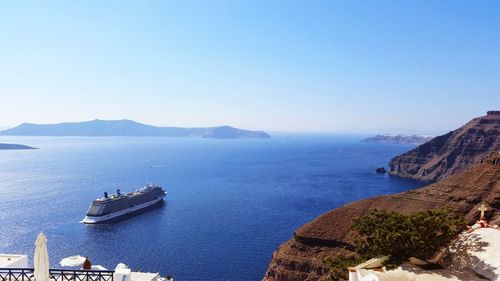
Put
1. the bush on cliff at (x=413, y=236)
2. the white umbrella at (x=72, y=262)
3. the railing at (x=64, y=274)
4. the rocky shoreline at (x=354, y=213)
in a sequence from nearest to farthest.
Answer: the railing at (x=64, y=274), the bush on cliff at (x=413, y=236), the white umbrella at (x=72, y=262), the rocky shoreline at (x=354, y=213)

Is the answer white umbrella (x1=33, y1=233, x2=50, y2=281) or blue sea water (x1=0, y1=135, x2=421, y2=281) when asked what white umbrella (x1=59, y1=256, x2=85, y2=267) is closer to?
white umbrella (x1=33, y1=233, x2=50, y2=281)

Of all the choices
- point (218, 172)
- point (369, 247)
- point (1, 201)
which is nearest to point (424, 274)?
point (369, 247)

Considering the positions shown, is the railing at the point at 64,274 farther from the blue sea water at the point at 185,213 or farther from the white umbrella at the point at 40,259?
the blue sea water at the point at 185,213

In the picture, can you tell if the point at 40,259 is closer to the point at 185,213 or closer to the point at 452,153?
the point at 185,213

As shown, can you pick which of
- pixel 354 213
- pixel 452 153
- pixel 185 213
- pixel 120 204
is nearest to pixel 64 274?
pixel 354 213

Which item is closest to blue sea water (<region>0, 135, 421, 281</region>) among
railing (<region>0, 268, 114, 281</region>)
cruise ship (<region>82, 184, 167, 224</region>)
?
cruise ship (<region>82, 184, 167, 224</region>)

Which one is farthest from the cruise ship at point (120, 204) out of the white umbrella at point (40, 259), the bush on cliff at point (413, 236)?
the bush on cliff at point (413, 236)
